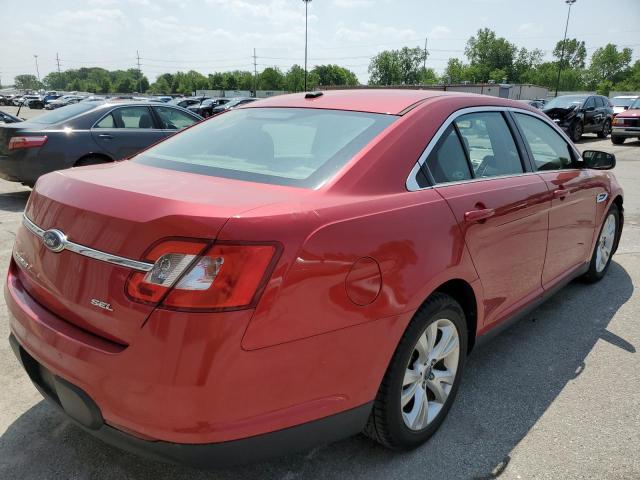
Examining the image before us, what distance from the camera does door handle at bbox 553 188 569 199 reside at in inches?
128

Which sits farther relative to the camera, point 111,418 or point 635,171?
point 635,171

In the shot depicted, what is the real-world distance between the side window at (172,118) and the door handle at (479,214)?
22.2 ft

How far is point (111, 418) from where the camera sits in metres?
1.66

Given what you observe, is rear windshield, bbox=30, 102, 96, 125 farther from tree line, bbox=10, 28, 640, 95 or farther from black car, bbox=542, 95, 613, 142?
tree line, bbox=10, 28, 640, 95

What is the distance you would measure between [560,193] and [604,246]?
1.71 meters

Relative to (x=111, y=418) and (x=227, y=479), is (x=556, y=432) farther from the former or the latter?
(x=111, y=418)

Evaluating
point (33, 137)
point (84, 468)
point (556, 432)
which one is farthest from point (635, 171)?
point (84, 468)

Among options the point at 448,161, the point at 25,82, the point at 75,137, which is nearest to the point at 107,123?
the point at 75,137

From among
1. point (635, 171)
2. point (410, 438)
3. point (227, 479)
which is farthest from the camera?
point (635, 171)

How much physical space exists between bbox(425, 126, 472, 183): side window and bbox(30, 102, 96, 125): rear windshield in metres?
6.47

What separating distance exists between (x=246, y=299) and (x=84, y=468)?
1.26 m

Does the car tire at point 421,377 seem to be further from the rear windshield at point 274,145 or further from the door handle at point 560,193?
the door handle at point 560,193

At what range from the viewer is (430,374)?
2342 millimetres

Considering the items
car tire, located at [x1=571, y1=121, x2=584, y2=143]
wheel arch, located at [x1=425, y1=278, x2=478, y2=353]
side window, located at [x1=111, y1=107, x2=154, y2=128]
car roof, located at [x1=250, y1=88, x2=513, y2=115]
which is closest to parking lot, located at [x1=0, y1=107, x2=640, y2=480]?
wheel arch, located at [x1=425, y1=278, x2=478, y2=353]
